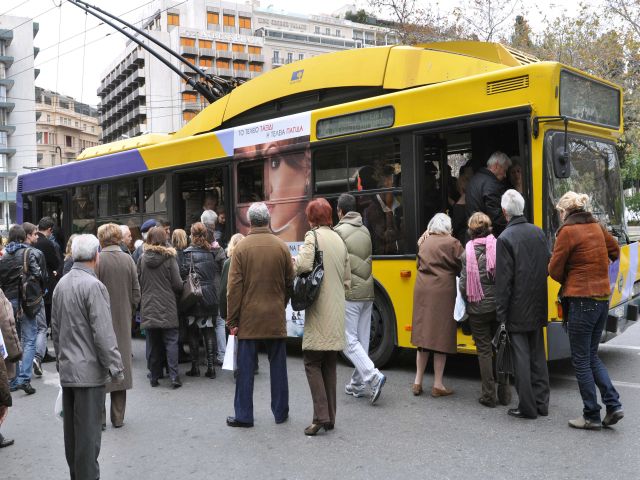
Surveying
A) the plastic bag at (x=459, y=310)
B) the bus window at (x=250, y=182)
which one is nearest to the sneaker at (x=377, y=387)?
the plastic bag at (x=459, y=310)

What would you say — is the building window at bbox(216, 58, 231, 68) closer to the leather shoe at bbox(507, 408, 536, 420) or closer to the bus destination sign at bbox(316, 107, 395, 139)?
the bus destination sign at bbox(316, 107, 395, 139)

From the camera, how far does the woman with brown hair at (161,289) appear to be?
689cm

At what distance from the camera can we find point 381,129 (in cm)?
707

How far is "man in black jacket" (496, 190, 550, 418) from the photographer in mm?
5367

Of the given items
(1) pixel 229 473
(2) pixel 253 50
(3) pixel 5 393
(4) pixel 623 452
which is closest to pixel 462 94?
(4) pixel 623 452

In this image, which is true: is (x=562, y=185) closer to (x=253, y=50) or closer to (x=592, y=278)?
(x=592, y=278)

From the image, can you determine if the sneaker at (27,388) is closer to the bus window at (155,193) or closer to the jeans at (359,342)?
the jeans at (359,342)

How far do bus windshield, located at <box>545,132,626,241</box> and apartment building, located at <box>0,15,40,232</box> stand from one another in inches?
3476

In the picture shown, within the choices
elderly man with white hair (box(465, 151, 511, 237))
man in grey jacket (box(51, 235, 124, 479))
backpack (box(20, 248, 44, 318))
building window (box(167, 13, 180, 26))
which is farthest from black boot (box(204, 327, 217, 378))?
building window (box(167, 13, 180, 26))

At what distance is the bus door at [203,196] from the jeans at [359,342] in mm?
3159

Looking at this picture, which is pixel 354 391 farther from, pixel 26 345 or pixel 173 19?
pixel 173 19

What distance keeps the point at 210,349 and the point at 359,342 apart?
6.99 ft

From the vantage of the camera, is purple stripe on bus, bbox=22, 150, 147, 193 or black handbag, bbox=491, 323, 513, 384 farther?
purple stripe on bus, bbox=22, 150, 147, 193

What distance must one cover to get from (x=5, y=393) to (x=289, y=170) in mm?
4406
